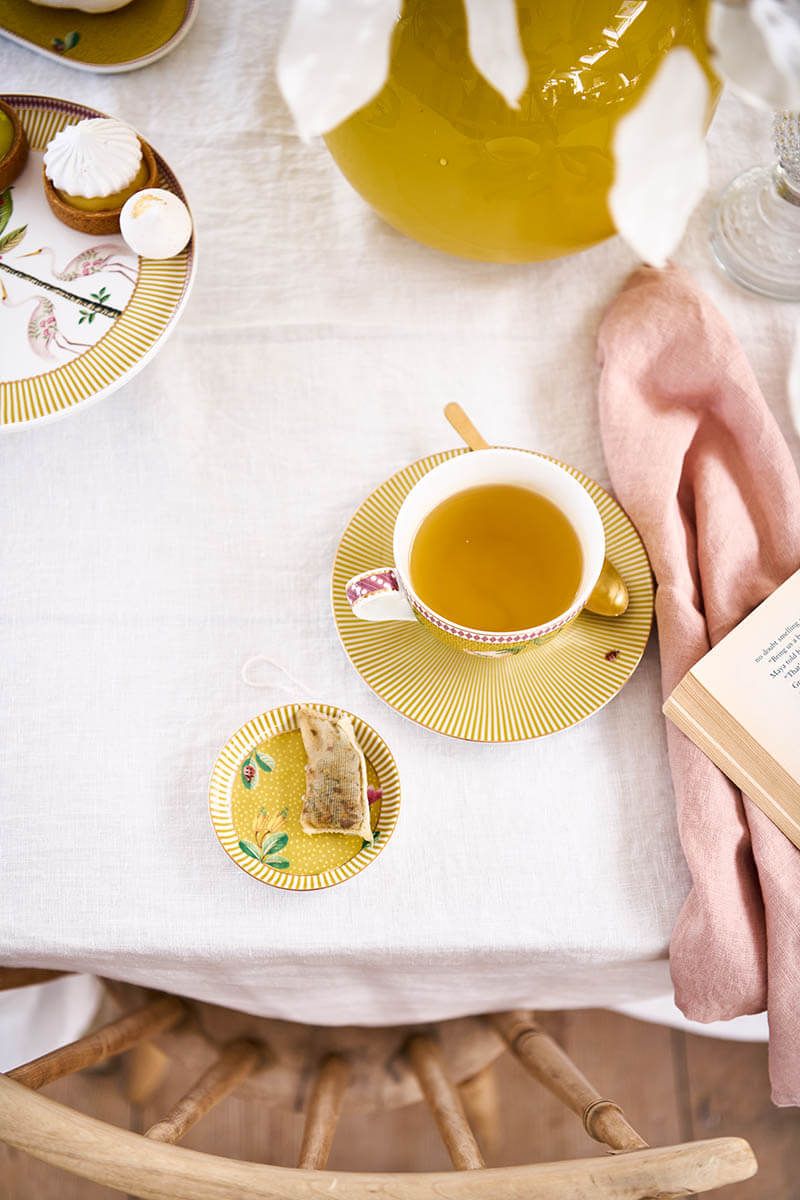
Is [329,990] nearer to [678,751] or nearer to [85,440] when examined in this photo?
[678,751]

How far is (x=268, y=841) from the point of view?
1.72 ft

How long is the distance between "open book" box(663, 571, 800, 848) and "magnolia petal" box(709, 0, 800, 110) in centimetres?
33

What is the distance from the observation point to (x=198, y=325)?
65cm

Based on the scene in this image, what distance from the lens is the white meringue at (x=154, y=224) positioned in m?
0.58

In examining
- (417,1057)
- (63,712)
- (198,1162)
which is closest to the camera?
(198,1162)

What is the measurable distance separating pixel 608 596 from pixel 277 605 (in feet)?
0.63

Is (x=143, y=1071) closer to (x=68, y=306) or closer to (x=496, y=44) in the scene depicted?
(x=68, y=306)

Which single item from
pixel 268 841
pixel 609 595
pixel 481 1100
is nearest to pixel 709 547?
pixel 609 595

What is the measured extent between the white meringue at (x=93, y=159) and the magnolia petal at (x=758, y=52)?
17.2 inches

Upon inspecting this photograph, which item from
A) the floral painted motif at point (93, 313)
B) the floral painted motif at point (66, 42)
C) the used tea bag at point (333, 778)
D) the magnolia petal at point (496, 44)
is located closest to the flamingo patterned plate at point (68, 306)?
the floral painted motif at point (93, 313)

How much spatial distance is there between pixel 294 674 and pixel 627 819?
0.66 ft

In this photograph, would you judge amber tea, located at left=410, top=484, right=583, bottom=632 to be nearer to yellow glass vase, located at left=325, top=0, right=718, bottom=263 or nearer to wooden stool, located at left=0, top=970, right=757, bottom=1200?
yellow glass vase, located at left=325, top=0, right=718, bottom=263

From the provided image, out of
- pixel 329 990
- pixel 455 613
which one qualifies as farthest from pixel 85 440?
pixel 329 990

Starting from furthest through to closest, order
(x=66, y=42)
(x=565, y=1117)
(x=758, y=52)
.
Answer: (x=565, y=1117) < (x=66, y=42) < (x=758, y=52)
